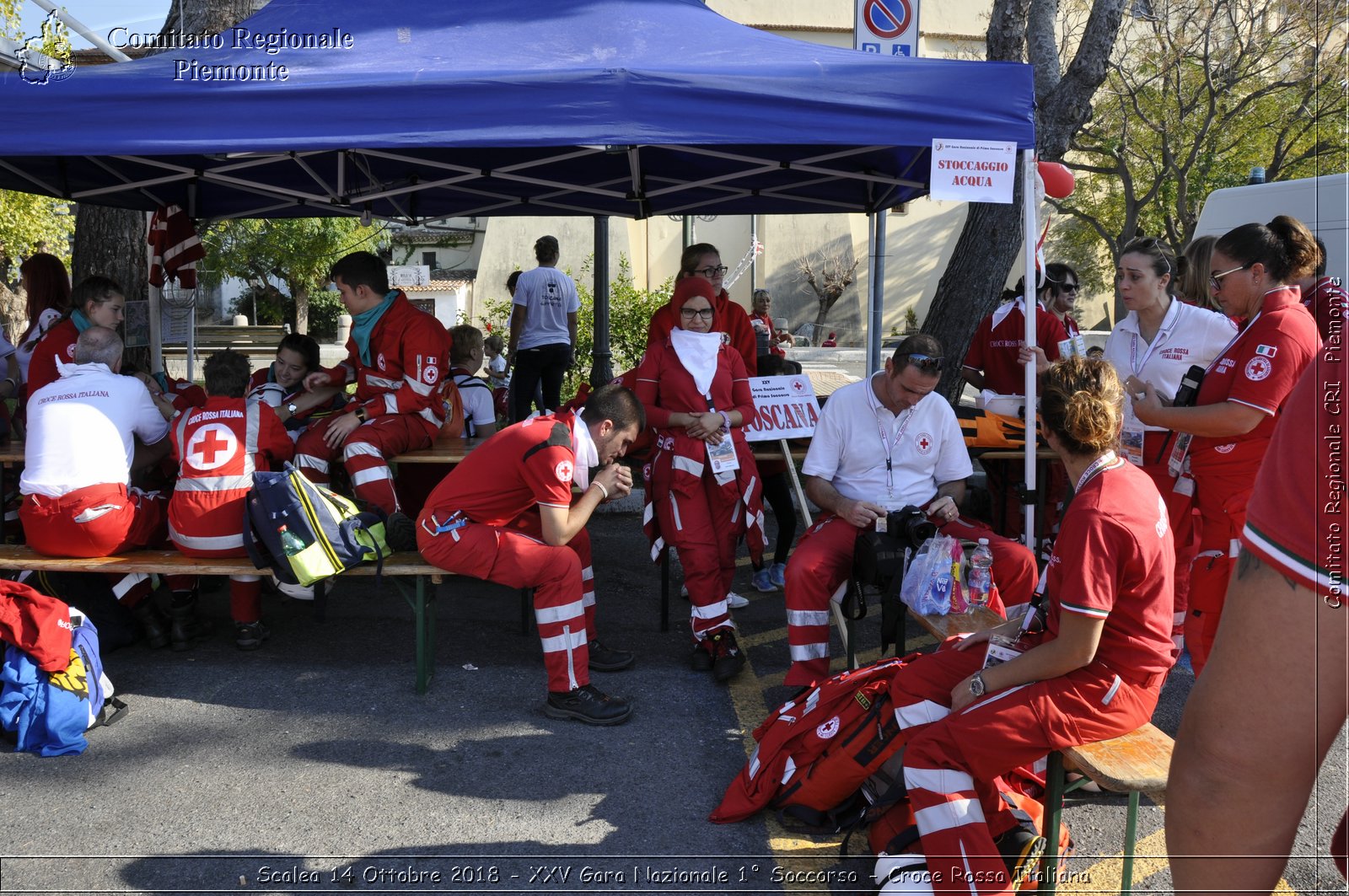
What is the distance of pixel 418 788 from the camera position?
367cm

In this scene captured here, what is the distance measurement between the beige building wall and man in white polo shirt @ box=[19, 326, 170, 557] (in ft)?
63.4

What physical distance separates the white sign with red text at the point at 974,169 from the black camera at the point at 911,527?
1.30 m

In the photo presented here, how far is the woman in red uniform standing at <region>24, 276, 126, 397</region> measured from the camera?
5.39 metres

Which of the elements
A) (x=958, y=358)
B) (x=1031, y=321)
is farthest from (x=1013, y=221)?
(x=1031, y=321)

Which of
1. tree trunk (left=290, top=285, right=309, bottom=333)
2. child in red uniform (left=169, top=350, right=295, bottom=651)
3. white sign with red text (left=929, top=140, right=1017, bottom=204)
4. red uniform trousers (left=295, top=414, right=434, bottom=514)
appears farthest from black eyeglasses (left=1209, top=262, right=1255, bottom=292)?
tree trunk (left=290, top=285, right=309, bottom=333)

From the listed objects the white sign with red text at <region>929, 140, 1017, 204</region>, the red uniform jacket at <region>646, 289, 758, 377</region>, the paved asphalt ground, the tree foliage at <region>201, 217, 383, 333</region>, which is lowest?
the paved asphalt ground

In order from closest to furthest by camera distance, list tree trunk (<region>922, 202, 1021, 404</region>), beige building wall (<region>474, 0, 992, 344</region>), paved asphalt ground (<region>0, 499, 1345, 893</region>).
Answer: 1. paved asphalt ground (<region>0, 499, 1345, 893</region>)
2. tree trunk (<region>922, 202, 1021, 404</region>)
3. beige building wall (<region>474, 0, 992, 344</region>)

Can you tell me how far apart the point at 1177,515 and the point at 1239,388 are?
597 mm

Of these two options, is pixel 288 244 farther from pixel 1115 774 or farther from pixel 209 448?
pixel 1115 774

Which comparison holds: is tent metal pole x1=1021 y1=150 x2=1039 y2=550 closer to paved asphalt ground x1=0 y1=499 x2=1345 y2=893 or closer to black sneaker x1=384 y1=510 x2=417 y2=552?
paved asphalt ground x1=0 y1=499 x2=1345 y2=893

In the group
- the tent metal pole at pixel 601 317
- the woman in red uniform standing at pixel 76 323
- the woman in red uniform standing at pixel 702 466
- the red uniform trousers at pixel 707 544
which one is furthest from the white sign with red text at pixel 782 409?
the tent metal pole at pixel 601 317

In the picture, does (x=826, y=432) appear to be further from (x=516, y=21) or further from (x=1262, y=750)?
(x=1262, y=750)

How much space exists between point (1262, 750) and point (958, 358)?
23.3ft

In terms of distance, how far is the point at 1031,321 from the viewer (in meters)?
4.52
